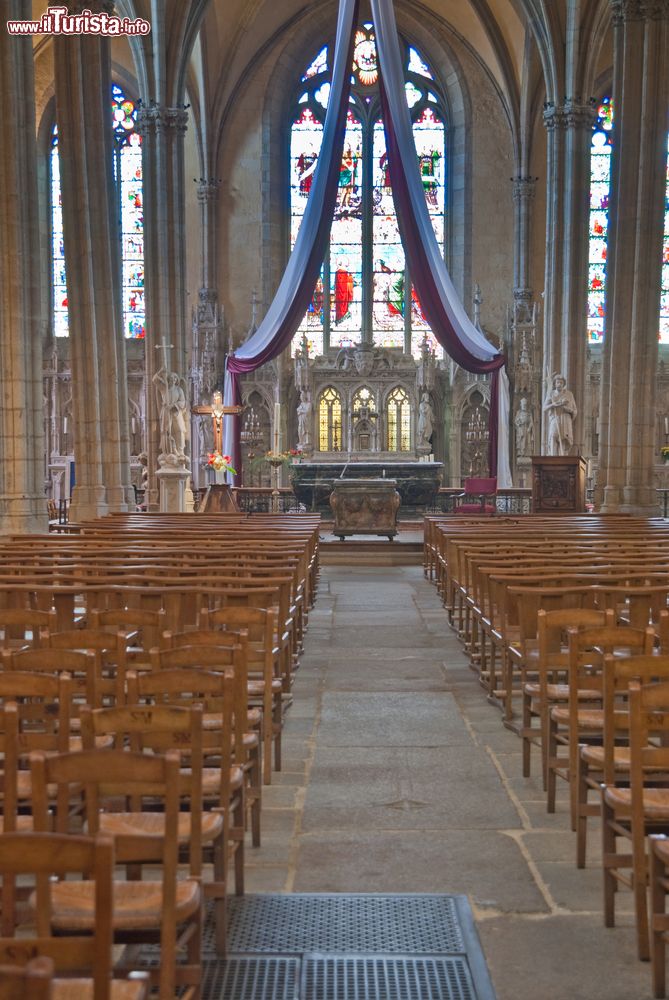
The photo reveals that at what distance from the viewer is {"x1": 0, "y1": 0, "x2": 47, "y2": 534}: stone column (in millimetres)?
14188

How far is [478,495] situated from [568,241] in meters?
6.04

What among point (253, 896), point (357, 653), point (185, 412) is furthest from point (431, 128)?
point (253, 896)

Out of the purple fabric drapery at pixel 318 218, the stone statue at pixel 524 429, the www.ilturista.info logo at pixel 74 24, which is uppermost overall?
the www.ilturista.info logo at pixel 74 24

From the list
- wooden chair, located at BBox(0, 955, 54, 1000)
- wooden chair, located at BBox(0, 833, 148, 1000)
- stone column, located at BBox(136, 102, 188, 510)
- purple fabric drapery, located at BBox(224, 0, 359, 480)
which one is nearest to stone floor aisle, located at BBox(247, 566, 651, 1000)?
wooden chair, located at BBox(0, 833, 148, 1000)

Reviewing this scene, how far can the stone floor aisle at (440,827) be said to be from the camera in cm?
352

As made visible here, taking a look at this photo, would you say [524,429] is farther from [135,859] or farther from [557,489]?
[135,859]

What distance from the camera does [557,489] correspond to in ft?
60.0

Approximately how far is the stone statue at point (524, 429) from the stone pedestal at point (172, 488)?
11543mm

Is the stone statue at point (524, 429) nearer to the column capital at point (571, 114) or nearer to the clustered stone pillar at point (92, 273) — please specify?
the column capital at point (571, 114)

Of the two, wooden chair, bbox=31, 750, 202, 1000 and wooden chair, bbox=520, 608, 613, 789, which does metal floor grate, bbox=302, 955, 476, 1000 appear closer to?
wooden chair, bbox=31, 750, 202, 1000

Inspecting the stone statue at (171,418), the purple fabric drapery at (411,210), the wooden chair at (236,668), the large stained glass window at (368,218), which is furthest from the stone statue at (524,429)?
the wooden chair at (236,668)

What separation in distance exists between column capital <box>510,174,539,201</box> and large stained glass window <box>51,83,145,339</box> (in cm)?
1143

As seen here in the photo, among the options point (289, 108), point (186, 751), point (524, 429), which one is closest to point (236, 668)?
point (186, 751)

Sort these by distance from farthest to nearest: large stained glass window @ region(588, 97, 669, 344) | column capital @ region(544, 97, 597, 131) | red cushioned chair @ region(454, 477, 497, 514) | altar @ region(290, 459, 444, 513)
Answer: large stained glass window @ region(588, 97, 669, 344) < column capital @ region(544, 97, 597, 131) < altar @ region(290, 459, 444, 513) < red cushioned chair @ region(454, 477, 497, 514)
